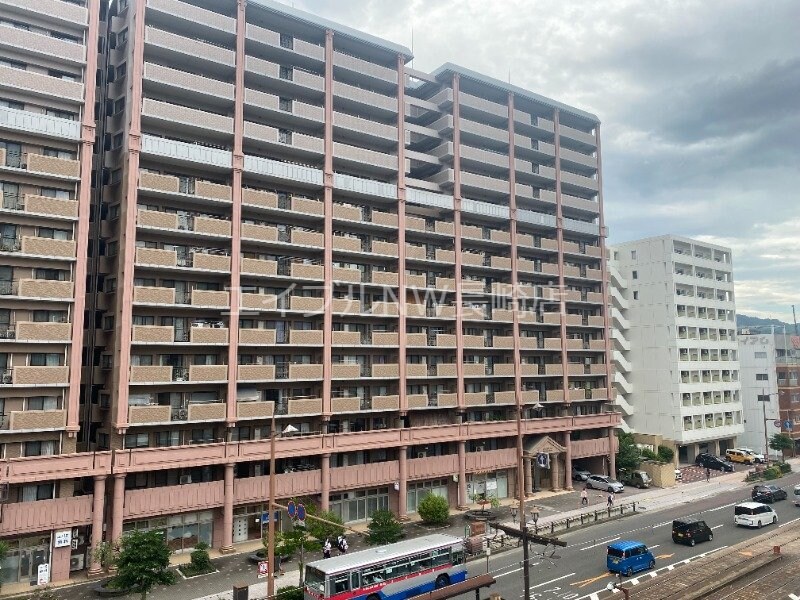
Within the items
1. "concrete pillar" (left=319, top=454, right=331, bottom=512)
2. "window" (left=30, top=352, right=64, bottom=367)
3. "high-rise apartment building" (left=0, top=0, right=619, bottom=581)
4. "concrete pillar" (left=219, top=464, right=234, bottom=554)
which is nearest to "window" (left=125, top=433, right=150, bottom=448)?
"high-rise apartment building" (left=0, top=0, right=619, bottom=581)

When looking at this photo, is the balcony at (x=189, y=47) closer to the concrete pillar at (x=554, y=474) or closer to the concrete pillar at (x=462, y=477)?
the concrete pillar at (x=462, y=477)

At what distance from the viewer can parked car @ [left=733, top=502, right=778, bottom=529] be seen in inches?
1838

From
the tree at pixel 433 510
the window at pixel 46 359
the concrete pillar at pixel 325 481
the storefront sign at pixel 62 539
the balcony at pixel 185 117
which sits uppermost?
the balcony at pixel 185 117

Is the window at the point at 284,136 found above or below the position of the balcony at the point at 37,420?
above

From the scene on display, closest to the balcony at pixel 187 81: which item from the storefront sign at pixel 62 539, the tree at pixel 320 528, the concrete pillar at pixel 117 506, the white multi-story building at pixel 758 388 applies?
the concrete pillar at pixel 117 506

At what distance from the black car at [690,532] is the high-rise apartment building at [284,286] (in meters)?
13.8

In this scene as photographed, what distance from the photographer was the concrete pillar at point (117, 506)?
1494 inches

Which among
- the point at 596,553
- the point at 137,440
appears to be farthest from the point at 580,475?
the point at 137,440

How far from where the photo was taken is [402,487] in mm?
50969

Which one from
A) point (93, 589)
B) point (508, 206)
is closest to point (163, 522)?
point (93, 589)

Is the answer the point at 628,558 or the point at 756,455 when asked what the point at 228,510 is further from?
the point at 756,455

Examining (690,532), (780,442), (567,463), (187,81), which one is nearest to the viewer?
(690,532)

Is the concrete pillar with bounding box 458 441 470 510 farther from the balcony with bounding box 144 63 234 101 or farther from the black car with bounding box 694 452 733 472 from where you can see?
the black car with bounding box 694 452 733 472

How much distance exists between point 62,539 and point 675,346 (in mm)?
73323
